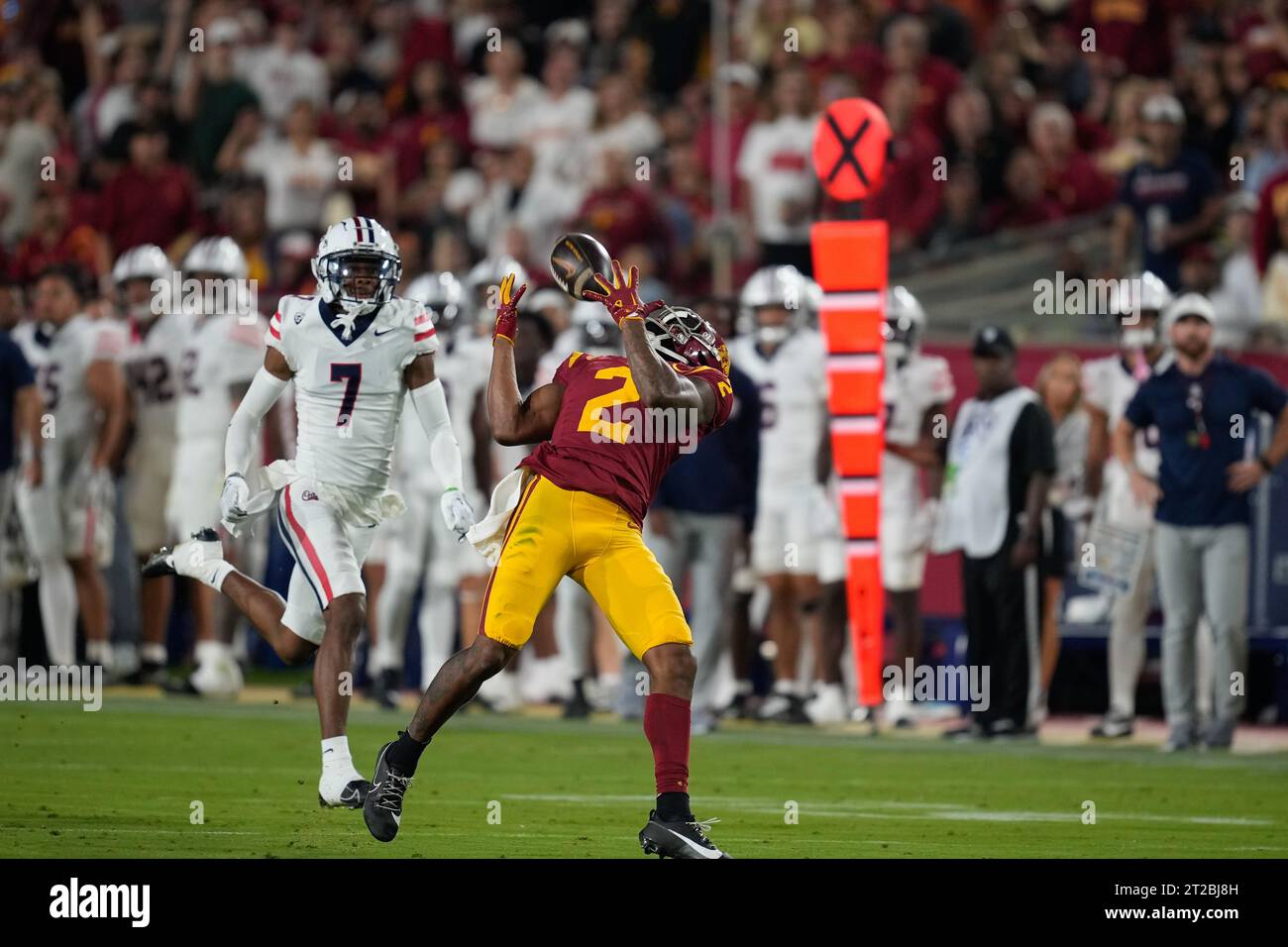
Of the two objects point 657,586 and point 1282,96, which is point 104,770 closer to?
point 657,586

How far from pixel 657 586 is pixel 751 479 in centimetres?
587

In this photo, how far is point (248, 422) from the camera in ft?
30.8

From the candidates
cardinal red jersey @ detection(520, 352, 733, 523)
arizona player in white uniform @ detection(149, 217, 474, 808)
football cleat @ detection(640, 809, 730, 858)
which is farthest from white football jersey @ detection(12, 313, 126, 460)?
football cleat @ detection(640, 809, 730, 858)

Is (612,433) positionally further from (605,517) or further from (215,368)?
(215,368)

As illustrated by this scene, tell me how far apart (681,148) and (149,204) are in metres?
4.09

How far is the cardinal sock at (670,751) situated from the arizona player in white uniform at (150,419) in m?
7.47

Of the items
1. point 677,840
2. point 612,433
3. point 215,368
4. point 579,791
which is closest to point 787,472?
point 215,368

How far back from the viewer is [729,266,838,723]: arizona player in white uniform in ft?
45.2

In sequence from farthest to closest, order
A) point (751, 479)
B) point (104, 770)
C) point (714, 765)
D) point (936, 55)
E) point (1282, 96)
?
point (936, 55), point (1282, 96), point (751, 479), point (714, 765), point (104, 770)

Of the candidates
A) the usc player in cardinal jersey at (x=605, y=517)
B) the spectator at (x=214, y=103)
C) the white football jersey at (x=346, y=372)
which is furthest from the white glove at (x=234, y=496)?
the spectator at (x=214, y=103)

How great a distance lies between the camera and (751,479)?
14.0m

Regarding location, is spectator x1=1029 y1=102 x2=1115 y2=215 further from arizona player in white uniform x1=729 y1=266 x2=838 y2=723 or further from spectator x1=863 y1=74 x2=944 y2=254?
arizona player in white uniform x1=729 y1=266 x2=838 y2=723

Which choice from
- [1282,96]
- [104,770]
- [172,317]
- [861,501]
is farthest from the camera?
[1282,96]
